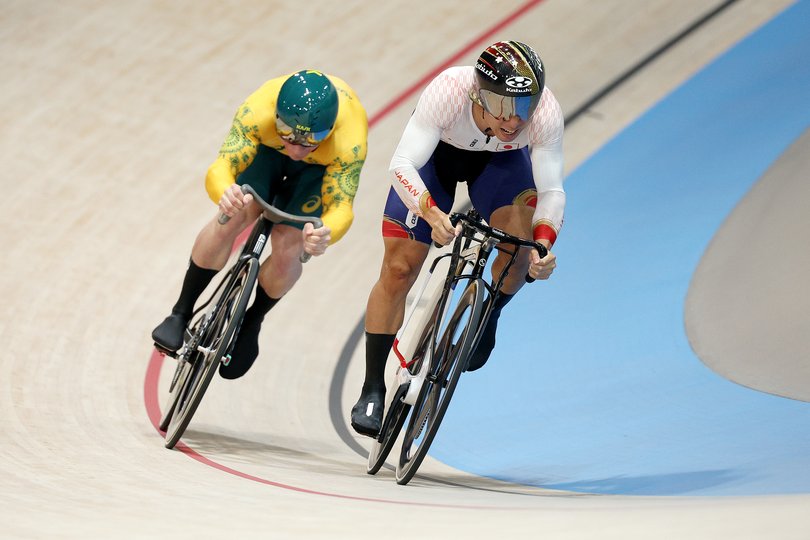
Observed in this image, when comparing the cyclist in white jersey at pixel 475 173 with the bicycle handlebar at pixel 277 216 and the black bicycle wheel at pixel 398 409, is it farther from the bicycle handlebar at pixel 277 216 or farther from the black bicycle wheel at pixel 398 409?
the bicycle handlebar at pixel 277 216

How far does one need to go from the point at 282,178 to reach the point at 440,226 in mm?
830

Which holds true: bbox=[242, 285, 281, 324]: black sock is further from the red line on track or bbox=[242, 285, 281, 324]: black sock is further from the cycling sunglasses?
the cycling sunglasses

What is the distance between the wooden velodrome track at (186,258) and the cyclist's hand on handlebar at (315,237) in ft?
2.31

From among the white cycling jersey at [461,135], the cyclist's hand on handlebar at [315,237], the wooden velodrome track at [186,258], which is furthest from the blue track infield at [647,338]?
the cyclist's hand on handlebar at [315,237]

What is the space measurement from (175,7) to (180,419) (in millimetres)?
4124

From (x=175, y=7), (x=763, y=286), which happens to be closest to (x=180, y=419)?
(x=763, y=286)

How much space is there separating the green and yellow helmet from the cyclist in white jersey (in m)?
0.26

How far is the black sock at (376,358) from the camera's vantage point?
11.8 feet

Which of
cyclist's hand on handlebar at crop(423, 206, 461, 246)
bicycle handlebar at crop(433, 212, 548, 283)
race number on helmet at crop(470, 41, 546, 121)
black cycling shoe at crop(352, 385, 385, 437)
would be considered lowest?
black cycling shoe at crop(352, 385, 385, 437)

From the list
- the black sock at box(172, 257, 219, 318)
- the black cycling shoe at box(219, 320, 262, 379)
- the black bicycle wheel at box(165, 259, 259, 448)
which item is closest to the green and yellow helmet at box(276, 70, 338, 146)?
the black bicycle wheel at box(165, 259, 259, 448)

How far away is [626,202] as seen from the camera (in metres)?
6.10

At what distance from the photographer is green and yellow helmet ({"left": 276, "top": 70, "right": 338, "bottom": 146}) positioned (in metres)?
3.33

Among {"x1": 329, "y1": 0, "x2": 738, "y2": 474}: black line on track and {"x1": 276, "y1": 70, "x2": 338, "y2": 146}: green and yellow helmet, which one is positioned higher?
{"x1": 276, "y1": 70, "x2": 338, "y2": 146}: green and yellow helmet

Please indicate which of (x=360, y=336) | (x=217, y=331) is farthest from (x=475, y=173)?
(x=360, y=336)
